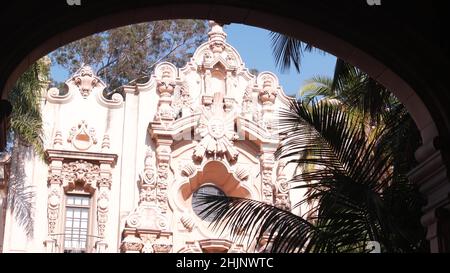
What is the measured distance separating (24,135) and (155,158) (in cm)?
397

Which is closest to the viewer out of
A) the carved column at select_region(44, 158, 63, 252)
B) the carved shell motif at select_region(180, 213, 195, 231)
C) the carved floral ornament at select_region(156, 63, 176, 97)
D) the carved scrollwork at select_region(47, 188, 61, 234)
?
the carved column at select_region(44, 158, 63, 252)

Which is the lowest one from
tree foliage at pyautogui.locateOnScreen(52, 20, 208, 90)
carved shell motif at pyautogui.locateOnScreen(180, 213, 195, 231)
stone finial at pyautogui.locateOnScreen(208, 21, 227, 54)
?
carved shell motif at pyautogui.locateOnScreen(180, 213, 195, 231)

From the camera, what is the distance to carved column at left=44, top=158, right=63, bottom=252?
22234mm

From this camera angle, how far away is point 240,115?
2494 cm

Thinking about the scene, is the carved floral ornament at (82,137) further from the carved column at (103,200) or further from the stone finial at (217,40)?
the stone finial at (217,40)

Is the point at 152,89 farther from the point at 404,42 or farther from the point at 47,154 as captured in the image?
the point at 404,42

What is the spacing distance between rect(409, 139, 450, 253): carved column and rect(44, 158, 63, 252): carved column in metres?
16.3

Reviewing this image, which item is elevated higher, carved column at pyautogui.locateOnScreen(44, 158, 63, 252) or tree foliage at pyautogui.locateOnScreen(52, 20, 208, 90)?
tree foliage at pyautogui.locateOnScreen(52, 20, 208, 90)

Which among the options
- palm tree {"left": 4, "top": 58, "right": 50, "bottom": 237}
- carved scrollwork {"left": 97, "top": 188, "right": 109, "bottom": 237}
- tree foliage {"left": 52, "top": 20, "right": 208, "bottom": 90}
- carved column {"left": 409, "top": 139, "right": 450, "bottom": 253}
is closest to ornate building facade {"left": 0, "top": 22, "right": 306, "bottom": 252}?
carved scrollwork {"left": 97, "top": 188, "right": 109, "bottom": 237}

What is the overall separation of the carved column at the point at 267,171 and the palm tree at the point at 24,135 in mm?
6434

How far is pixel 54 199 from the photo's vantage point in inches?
899

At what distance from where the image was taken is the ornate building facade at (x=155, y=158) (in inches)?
899

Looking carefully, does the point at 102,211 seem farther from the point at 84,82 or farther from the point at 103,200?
the point at 84,82

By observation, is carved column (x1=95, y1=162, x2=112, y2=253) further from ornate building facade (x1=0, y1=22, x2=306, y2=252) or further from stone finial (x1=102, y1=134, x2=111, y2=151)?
stone finial (x1=102, y1=134, x2=111, y2=151)
